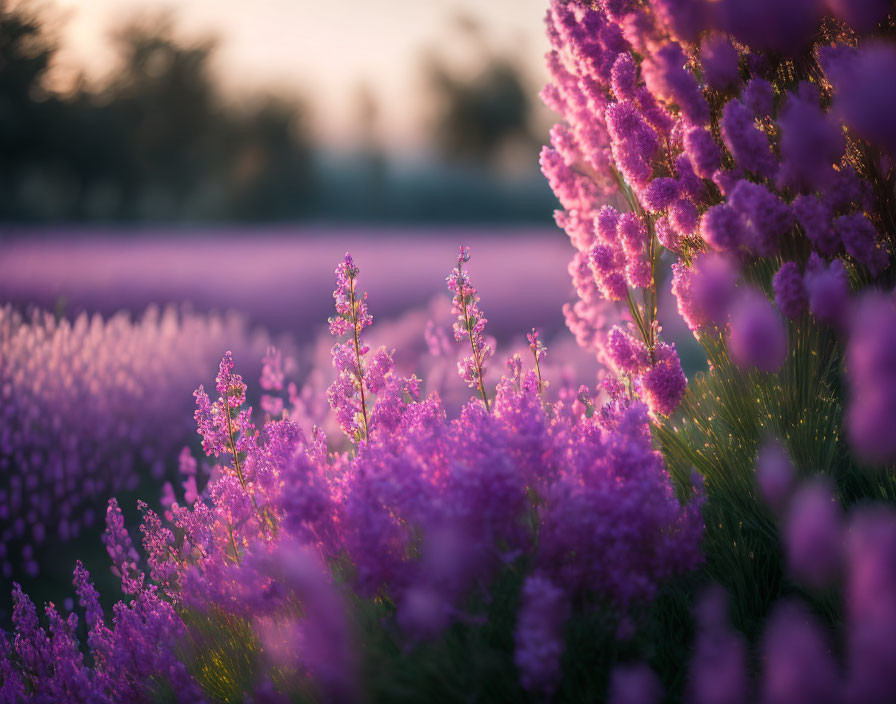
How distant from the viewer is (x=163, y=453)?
5.61m

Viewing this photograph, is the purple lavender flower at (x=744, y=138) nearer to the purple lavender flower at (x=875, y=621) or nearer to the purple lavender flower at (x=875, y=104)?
the purple lavender flower at (x=875, y=104)

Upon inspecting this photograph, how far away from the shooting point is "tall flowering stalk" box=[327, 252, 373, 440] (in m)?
2.68

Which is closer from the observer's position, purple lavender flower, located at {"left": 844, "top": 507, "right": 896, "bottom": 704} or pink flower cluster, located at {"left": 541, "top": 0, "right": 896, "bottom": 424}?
purple lavender flower, located at {"left": 844, "top": 507, "right": 896, "bottom": 704}

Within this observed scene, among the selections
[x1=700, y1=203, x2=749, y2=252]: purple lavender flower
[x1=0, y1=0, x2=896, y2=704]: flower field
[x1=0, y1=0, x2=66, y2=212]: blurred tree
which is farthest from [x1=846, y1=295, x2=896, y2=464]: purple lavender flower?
[x1=0, y1=0, x2=66, y2=212]: blurred tree

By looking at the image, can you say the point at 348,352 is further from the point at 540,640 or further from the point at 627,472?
the point at 540,640

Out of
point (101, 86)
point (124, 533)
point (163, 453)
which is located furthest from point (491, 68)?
point (124, 533)

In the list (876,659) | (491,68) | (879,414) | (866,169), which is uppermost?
(491,68)

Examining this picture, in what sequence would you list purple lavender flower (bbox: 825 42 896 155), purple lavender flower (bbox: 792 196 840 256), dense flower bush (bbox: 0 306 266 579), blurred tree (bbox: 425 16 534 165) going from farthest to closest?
blurred tree (bbox: 425 16 534 165)
dense flower bush (bbox: 0 306 266 579)
purple lavender flower (bbox: 792 196 840 256)
purple lavender flower (bbox: 825 42 896 155)

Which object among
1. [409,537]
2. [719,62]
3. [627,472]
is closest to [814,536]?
[627,472]

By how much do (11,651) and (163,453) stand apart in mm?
2816

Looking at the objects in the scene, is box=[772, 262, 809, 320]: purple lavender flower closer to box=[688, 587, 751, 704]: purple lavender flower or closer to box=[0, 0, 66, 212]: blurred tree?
box=[688, 587, 751, 704]: purple lavender flower

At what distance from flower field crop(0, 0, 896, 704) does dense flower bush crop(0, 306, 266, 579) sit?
674 mm

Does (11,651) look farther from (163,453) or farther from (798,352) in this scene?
(798,352)

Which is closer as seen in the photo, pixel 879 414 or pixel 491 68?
pixel 879 414
